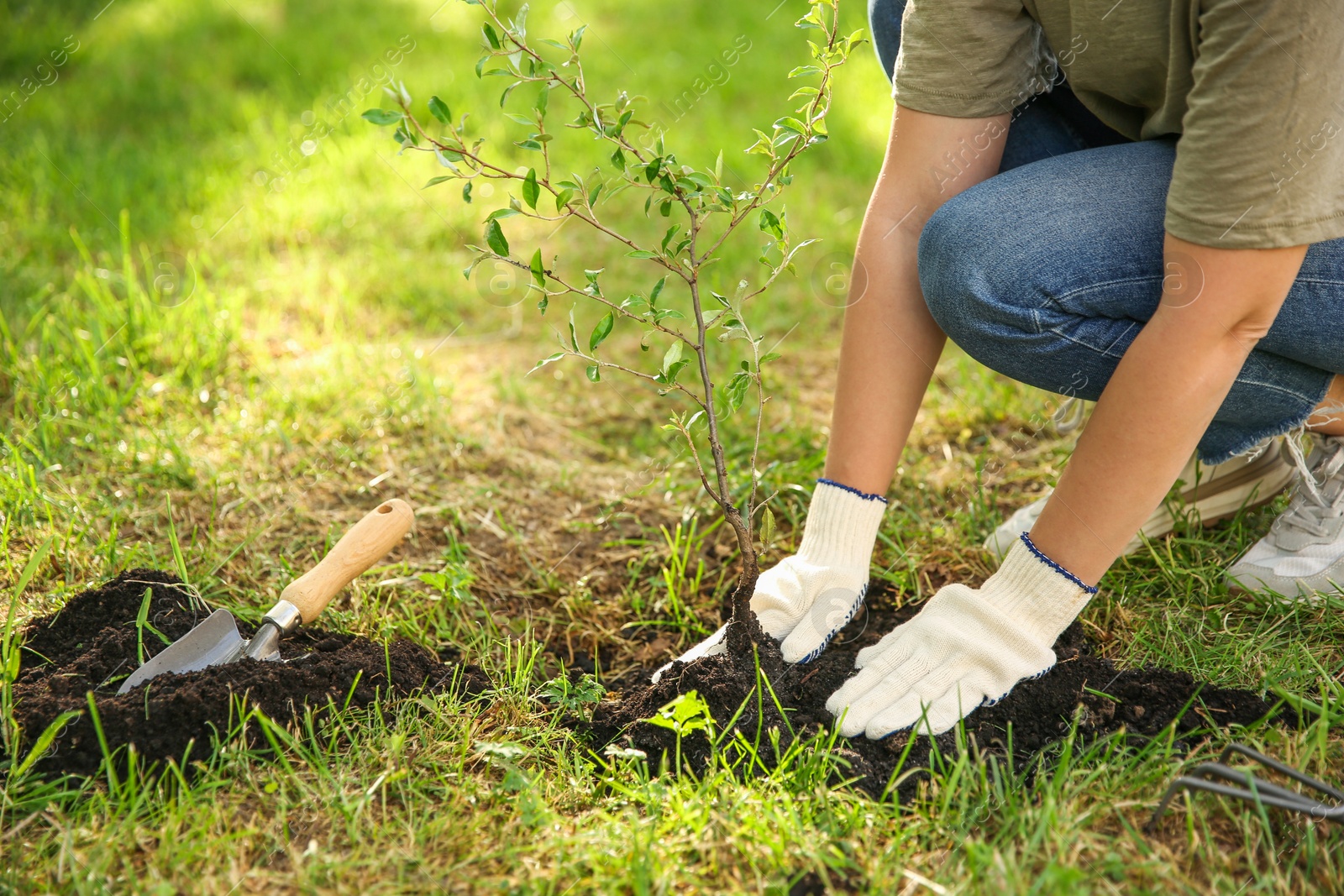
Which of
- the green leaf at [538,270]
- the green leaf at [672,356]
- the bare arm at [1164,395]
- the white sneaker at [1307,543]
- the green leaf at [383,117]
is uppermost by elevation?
the green leaf at [383,117]

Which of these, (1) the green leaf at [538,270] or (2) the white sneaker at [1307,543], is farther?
(2) the white sneaker at [1307,543]

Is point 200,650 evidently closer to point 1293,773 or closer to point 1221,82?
point 1293,773

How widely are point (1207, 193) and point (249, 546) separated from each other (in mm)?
1810

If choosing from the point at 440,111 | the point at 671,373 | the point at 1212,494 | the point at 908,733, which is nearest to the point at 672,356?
the point at 671,373

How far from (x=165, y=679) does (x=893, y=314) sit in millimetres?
1348

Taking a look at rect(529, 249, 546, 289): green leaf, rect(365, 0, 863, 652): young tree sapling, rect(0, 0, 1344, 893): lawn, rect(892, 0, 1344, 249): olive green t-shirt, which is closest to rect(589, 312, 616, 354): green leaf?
rect(365, 0, 863, 652): young tree sapling

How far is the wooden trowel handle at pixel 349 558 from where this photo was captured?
1562mm

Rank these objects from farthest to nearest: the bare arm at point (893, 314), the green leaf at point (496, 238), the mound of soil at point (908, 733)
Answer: the bare arm at point (893, 314) → the mound of soil at point (908, 733) → the green leaf at point (496, 238)

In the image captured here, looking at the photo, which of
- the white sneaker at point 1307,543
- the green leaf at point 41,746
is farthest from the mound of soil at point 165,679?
the white sneaker at point 1307,543

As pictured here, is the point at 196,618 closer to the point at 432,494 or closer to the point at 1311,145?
the point at 432,494

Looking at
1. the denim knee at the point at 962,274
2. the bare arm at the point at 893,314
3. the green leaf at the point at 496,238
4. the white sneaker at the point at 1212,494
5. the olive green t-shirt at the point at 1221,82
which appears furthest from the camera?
the white sneaker at the point at 1212,494

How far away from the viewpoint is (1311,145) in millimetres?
1170

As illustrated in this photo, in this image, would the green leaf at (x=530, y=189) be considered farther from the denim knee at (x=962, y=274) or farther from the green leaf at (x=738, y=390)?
the denim knee at (x=962, y=274)

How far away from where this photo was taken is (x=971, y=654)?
149cm
